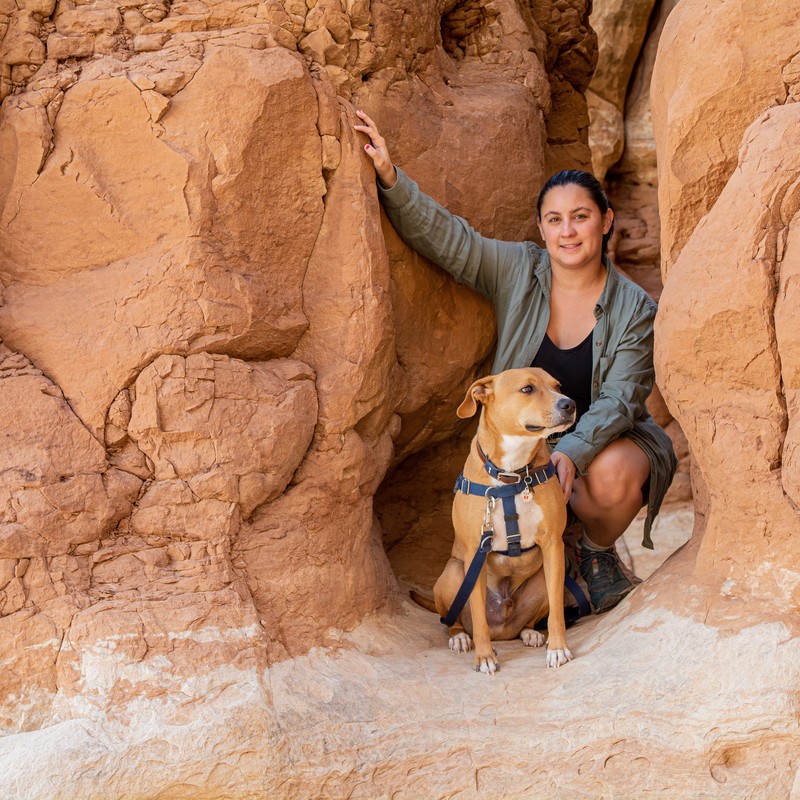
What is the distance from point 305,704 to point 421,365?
79.6 inches

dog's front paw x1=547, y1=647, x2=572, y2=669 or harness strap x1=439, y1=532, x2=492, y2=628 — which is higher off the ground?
harness strap x1=439, y1=532, x2=492, y2=628

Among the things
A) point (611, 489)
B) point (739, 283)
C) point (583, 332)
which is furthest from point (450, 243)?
point (739, 283)

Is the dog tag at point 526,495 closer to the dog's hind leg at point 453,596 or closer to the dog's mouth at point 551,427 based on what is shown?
the dog's mouth at point 551,427

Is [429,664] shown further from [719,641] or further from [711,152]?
[711,152]

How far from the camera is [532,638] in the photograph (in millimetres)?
4422

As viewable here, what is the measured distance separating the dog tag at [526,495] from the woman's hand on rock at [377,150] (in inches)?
64.9

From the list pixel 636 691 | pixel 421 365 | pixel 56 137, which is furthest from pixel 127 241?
pixel 636 691

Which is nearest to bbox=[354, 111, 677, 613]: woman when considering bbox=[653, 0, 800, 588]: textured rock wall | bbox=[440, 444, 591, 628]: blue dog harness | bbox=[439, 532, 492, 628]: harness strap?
bbox=[440, 444, 591, 628]: blue dog harness

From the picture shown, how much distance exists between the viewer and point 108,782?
3184 millimetres

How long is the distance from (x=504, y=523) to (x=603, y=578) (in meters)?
0.98

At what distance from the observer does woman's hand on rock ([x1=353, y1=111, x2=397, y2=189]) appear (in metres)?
4.39

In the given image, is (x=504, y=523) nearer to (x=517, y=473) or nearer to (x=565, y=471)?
(x=517, y=473)

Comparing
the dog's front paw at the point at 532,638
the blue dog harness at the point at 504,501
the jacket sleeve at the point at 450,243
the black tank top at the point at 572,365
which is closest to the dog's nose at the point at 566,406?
the blue dog harness at the point at 504,501

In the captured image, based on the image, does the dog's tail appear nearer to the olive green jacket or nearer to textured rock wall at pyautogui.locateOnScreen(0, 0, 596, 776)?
textured rock wall at pyautogui.locateOnScreen(0, 0, 596, 776)
